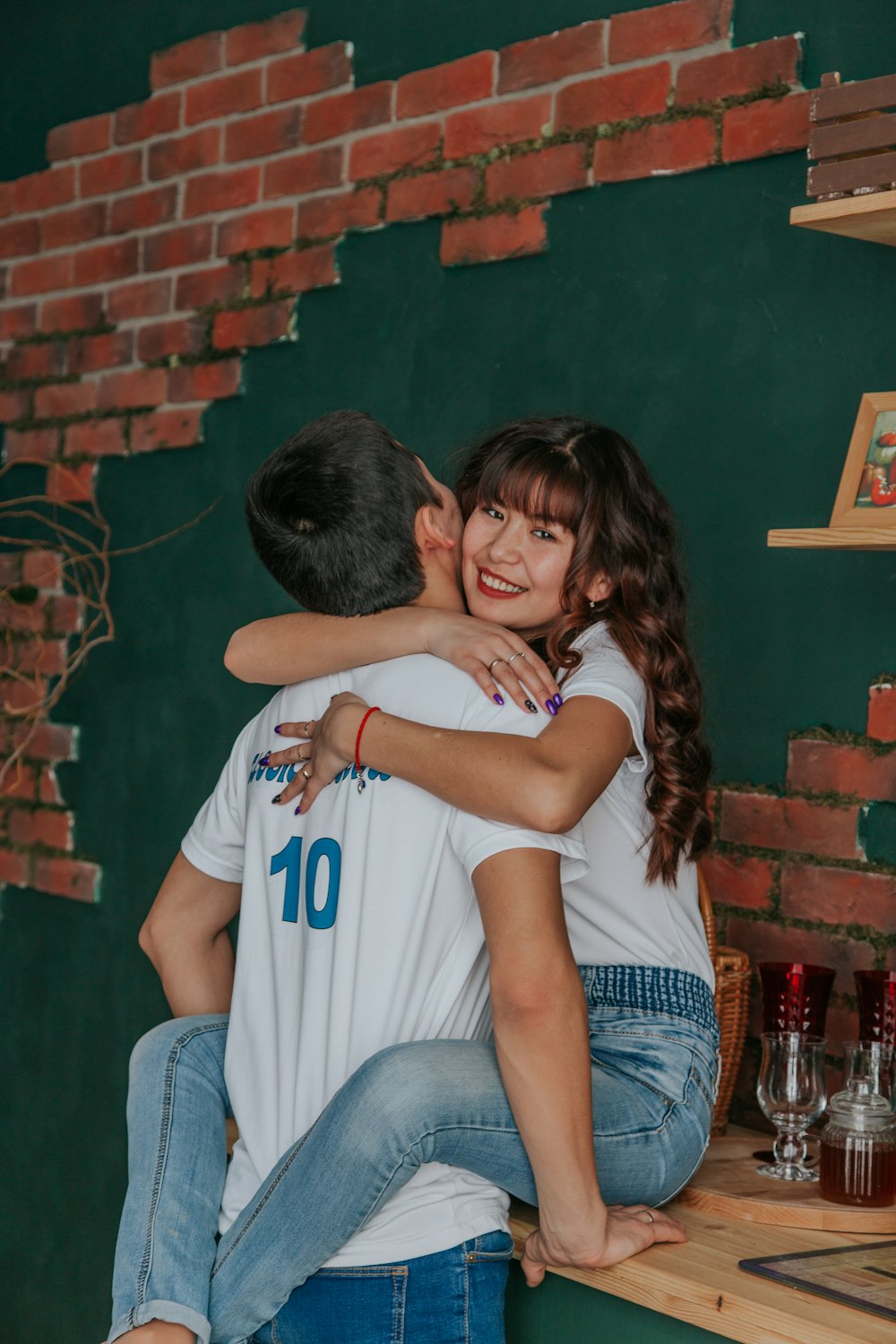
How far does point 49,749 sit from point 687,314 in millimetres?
1911

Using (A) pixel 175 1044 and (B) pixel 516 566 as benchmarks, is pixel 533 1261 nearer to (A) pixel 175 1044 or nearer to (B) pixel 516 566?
(A) pixel 175 1044

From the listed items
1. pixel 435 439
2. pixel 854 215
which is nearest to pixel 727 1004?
pixel 854 215


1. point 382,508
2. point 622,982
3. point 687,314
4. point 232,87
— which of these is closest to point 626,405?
point 687,314

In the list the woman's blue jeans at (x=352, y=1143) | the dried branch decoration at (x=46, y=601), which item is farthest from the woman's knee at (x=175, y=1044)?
the dried branch decoration at (x=46, y=601)

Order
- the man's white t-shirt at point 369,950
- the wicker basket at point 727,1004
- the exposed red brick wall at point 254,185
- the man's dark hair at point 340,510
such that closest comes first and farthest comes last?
the man's white t-shirt at point 369,950 < the man's dark hair at point 340,510 < the wicker basket at point 727,1004 < the exposed red brick wall at point 254,185

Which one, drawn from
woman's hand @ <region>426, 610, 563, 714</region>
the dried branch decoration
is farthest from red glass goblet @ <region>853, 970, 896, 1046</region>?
the dried branch decoration

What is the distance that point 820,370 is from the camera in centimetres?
220

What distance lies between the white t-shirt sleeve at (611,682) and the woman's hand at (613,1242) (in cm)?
54

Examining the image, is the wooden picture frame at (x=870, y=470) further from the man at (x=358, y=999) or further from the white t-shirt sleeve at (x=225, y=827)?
the white t-shirt sleeve at (x=225, y=827)

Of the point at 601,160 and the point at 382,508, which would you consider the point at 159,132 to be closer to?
the point at 601,160

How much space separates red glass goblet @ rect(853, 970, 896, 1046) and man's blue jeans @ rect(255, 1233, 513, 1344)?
2.12 ft

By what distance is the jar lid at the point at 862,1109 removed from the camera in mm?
1790

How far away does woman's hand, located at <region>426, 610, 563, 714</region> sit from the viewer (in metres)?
1.67

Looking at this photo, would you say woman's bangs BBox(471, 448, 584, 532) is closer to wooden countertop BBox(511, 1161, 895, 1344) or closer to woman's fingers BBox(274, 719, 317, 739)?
woman's fingers BBox(274, 719, 317, 739)
